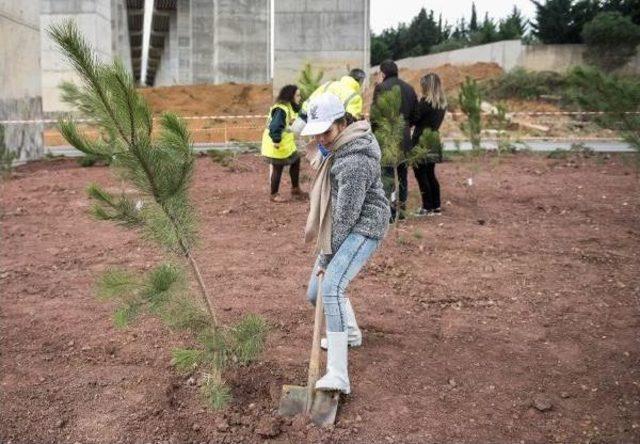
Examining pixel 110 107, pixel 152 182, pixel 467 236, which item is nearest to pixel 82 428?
pixel 152 182


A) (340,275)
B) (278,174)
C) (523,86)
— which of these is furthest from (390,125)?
(523,86)

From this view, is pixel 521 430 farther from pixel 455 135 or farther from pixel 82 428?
pixel 455 135

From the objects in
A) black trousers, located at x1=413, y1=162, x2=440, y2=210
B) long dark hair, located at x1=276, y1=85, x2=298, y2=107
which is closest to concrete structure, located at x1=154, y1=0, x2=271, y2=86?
long dark hair, located at x1=276, y1=85, x2=298, y2=107

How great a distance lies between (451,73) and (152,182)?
26.5m

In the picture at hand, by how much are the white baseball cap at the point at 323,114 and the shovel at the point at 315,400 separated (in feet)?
2.41

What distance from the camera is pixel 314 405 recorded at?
3336mm

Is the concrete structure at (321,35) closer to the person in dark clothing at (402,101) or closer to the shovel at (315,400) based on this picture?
the person in dark clothing at (402,101)

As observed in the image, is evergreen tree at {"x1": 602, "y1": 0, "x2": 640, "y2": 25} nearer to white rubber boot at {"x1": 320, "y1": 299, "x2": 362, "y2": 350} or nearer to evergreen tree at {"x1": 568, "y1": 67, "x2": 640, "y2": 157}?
evergreen tree at {"x1": 568, "y1": 67, "x2": 640, "y2": 157}

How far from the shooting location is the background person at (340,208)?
3.26 metres

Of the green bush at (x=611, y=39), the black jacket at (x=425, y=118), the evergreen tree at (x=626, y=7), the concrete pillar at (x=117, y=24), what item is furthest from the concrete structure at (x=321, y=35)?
the evergreen tree at (x=626, y=7)

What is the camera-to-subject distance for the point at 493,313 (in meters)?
4.65

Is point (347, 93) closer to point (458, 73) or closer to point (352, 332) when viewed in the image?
point (352, 332)

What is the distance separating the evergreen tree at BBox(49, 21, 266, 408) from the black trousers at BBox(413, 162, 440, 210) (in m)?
4.10

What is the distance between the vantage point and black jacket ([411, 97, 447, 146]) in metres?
7.04
